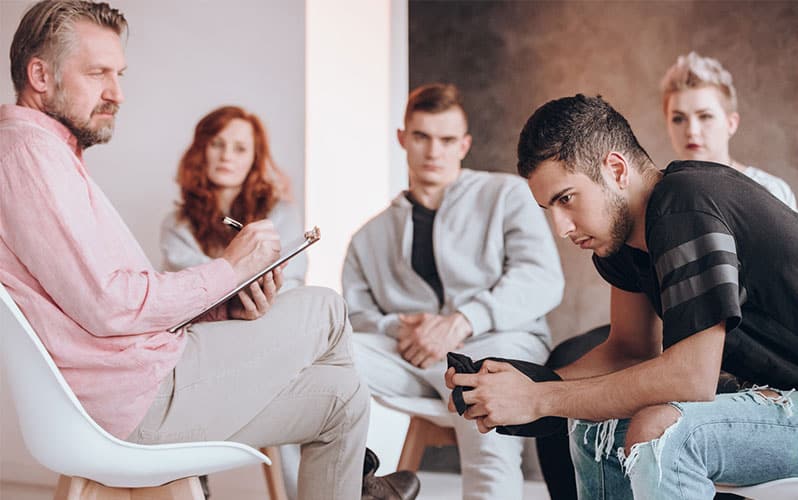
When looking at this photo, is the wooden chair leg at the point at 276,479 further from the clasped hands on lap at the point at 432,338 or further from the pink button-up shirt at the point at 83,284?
the pink button-up shirt at the point at 83,284

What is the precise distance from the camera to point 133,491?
1451 millimetres

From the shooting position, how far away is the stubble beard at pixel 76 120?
5.03 feet

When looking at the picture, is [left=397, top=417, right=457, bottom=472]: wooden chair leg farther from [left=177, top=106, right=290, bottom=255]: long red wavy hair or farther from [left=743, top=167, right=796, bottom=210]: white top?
[left=743, top=167, right=796, bottom=210]: white top

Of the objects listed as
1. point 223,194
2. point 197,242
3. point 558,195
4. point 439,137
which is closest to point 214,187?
point 223,194

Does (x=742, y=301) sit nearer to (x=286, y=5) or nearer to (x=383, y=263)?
(x=383, y=263)

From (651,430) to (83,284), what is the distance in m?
0.81

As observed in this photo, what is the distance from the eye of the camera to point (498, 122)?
126 inches

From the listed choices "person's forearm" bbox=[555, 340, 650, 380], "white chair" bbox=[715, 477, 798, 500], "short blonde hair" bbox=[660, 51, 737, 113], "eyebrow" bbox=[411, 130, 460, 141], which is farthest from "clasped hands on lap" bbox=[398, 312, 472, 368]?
"short blonde hair" bbox=[660, 51, 737, 113]

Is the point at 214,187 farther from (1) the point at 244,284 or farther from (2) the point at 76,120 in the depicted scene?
(1) the point at 244,284

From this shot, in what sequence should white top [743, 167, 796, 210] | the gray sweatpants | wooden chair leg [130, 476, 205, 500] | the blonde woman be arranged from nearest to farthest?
wooden chair leg [130, 476, 205, 500], the gray sweatpants, white top [743, 167, 796, 210], the blonde woman

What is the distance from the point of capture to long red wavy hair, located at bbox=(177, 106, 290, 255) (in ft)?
9.46

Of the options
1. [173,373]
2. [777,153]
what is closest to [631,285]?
[173,373]

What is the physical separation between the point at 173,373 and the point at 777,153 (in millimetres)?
2230

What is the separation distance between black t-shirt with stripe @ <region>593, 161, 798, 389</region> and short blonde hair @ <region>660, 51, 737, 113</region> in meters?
1.53
